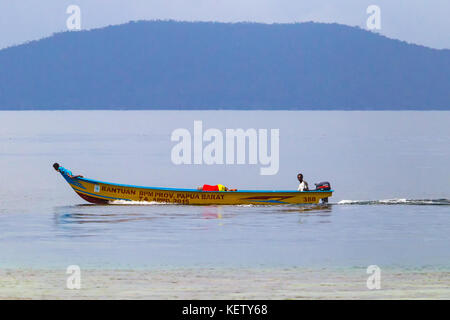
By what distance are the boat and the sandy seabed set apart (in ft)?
51.9

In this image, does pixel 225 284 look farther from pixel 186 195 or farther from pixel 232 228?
pixel 186 195

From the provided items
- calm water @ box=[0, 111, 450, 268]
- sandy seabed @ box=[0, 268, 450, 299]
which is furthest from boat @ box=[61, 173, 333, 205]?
sandy seabed @ box=[0, 268, 450, 299]

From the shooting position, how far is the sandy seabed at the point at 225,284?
77.0ft

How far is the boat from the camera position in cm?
4431

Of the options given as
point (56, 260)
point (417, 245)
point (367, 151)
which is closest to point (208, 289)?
point (56, 260)

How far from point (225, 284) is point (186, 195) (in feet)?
64.6

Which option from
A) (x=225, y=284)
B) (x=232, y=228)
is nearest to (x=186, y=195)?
(x=232, y=228)

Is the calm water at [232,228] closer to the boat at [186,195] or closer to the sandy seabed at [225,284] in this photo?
the boat at [186,195]

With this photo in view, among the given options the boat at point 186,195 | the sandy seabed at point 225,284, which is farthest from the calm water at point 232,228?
the sandy seabed at point 225,284

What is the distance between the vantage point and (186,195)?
148 ft

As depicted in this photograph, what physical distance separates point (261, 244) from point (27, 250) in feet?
25.7

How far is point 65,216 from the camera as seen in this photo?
43438mm

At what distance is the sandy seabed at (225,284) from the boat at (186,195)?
15.8 meters

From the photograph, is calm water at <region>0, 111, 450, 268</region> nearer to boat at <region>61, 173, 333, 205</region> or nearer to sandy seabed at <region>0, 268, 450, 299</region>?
boat at <region>61, 173, 333, 205</region>
